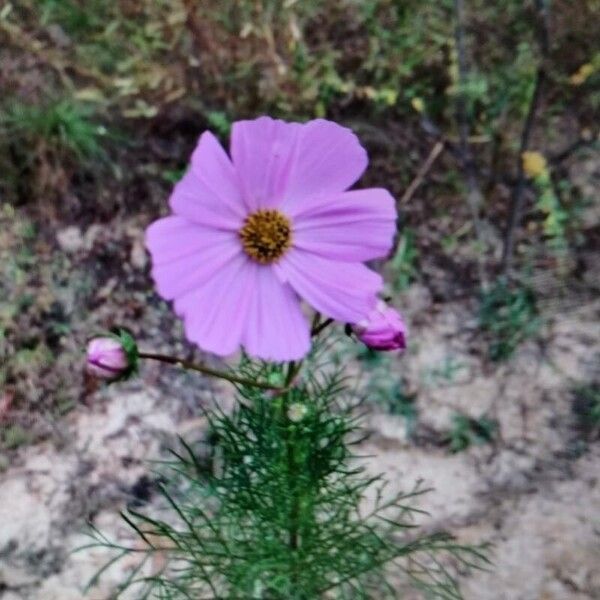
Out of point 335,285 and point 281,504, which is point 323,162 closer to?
point 335,285

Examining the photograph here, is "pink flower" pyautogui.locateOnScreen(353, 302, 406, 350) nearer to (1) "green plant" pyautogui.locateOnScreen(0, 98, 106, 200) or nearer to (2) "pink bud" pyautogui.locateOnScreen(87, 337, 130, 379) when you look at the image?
(2) "pink bud" pyautogui.locateOnScreen(87, 337, 130, 379)

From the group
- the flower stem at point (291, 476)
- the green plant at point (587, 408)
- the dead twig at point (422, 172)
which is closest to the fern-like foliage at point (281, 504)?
the flower stem at point (291, 476)

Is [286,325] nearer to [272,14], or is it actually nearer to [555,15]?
[272,14]

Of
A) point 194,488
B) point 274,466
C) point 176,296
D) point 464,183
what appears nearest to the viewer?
point 176,296

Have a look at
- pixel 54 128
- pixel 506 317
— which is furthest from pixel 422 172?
pixel 54 128

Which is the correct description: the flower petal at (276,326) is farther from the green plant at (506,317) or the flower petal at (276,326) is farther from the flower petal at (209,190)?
the green plant at (506,317)

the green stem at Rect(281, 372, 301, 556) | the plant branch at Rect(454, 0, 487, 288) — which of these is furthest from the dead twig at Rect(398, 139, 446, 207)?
the green stem at Rect(281, 372, 301, 556)

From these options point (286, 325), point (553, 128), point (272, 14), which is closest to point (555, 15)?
point (553, 128)
